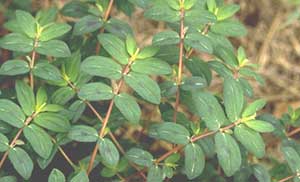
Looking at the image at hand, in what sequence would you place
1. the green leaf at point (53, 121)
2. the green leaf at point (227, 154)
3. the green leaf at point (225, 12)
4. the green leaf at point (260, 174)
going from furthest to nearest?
the green leaf at point (225, 12) → the green leaf at point (260, 174) → the green leaf at point (53, 121) → the green leaf at point (227, 154)

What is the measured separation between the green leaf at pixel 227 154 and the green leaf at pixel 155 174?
7.2 inches

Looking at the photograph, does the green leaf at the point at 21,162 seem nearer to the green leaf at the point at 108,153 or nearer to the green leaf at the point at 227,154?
the green leaf at the point at 108,153

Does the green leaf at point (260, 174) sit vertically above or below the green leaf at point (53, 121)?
below

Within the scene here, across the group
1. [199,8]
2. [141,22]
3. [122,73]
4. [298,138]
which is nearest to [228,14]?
[199,8]

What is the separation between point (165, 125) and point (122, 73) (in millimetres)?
177

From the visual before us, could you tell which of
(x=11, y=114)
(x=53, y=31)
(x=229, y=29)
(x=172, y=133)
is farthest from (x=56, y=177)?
(x=229, y=29)

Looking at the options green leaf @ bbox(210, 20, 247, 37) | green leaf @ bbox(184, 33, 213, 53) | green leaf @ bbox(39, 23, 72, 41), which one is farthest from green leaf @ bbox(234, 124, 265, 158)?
green leaf @ bbox(39, 23, 72, 41)

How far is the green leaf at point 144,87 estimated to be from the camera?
159cm

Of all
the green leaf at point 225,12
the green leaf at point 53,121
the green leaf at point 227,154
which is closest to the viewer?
the green leaf at point 227,154

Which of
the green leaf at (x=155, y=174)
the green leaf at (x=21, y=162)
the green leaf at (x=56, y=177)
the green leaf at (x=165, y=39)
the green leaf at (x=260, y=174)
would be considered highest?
the green leaf at (x=165, y=39)

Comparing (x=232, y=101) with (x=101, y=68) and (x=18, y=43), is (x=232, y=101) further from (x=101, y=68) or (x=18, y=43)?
(x=18, y=43)

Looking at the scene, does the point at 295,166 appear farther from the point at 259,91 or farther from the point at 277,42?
the point at 277,42

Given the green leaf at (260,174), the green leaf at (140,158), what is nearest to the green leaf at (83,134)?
the green leaf at (140,158)

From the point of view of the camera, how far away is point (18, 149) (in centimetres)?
161
